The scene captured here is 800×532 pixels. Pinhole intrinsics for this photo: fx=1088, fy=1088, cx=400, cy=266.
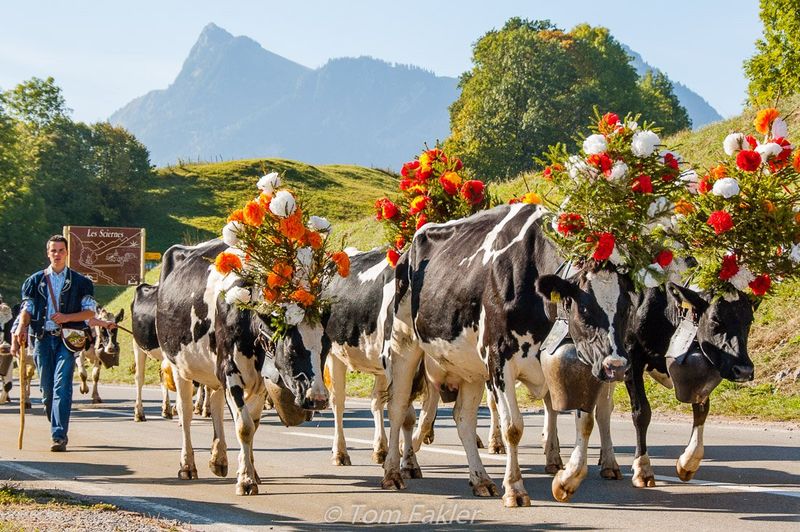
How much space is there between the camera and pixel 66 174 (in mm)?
82688

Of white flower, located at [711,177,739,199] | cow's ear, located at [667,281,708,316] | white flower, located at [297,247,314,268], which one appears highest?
white flower, located at [711,177,739,199]

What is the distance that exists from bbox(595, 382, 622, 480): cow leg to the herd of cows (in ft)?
0.04

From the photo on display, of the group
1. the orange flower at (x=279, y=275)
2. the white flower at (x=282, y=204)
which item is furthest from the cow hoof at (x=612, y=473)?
the white flower at (x=282, y=204)

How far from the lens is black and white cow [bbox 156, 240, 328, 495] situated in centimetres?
951

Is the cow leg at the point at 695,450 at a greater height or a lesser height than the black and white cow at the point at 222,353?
lesser

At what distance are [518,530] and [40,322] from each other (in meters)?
7.77

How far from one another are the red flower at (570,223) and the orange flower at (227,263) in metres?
3.05

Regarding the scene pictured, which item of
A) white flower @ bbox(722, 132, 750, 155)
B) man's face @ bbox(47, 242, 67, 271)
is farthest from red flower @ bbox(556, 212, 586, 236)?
man's face @ bbox(47, 242, 67, 271)

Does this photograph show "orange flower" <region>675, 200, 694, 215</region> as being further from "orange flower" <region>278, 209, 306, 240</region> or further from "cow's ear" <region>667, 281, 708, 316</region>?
"orange flower" <region>278, 209, 306, 240</region>

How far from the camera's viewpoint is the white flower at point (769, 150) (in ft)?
31.5

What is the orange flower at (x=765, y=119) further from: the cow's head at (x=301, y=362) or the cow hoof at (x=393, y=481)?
the cow hoof at (x=393, y=481)

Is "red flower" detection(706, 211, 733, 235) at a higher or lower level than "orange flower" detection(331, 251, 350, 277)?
higher

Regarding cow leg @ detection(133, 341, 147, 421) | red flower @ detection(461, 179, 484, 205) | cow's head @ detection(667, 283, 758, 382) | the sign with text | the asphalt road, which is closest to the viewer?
the asphalt road

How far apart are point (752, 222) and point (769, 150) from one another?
653 millimetres
